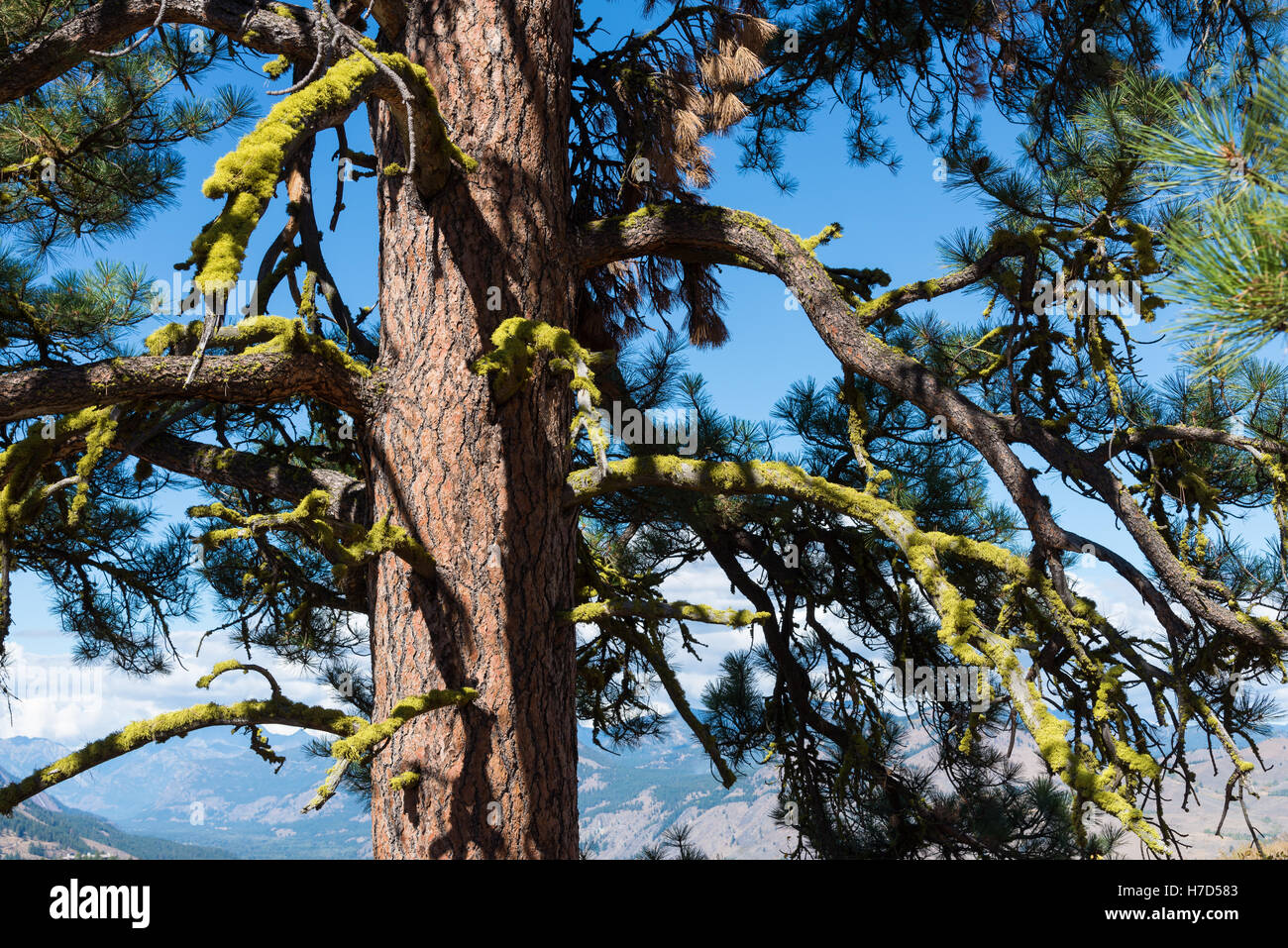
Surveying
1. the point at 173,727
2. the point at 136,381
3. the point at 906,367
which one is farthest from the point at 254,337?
the point at 906,367

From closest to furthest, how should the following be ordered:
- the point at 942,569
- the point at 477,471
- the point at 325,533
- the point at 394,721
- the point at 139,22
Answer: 1. the point at 325,533
2. the point at 394,721
3. the point at 477,471
4. the point at 942,569
5. the point at 139,22

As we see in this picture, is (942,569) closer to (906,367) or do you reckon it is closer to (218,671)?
(906,367)

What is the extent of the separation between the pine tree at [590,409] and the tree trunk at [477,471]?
0.01 metres

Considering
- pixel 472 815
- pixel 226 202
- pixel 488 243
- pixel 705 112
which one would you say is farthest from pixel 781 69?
pixel 472 815

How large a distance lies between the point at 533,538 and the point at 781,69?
2.97 metres

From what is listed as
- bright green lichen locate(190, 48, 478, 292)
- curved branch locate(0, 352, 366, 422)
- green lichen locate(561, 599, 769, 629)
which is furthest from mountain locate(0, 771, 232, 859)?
bright green lichen locate(190, 48, 478, 292)

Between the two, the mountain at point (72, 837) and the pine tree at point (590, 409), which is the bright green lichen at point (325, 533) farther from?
the mountain at point (72, 837)

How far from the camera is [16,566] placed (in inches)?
170

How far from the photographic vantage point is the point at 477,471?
8.16 ft

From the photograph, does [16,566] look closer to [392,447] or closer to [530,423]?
[392,447]

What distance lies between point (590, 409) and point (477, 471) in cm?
70

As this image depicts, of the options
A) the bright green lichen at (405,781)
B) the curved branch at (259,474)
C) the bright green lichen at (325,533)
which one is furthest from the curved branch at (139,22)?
the bright green lichen at (405,781)

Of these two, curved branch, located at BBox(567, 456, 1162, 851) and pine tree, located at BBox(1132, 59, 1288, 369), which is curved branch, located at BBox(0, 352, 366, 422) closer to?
curved branch, located at BBox(567, 456, 1162, 851)

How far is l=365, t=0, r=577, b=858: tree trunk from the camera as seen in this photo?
237cm
